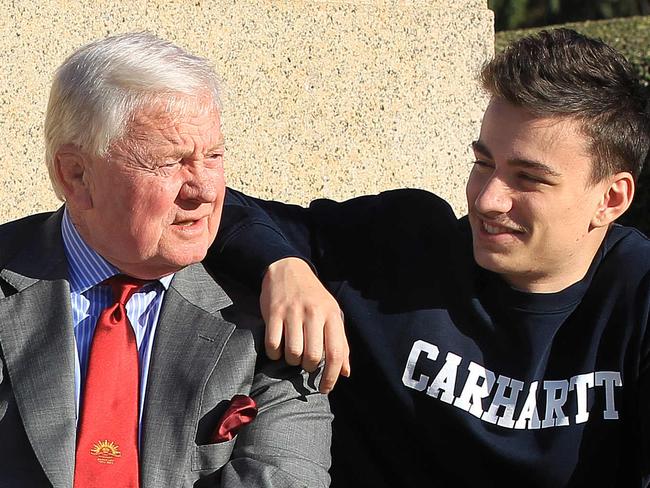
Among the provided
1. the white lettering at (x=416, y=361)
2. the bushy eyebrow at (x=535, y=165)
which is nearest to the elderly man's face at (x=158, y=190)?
the white lettering at (x=416, y=361)

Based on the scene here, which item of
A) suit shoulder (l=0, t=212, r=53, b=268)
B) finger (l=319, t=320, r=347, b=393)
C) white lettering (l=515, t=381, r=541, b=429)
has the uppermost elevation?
suit shoulder (l=0, t=212, r=53, b=268)

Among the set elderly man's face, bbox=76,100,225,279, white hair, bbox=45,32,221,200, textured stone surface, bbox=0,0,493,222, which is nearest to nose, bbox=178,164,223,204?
Result: elderly man's face, bbox=76,100,225,279

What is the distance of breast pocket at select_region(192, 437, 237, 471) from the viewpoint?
275 cm

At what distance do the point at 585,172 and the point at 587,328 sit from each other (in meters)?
0.40

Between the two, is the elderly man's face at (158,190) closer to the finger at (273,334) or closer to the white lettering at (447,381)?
the finger at (273,334)

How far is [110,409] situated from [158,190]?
525 millimetres

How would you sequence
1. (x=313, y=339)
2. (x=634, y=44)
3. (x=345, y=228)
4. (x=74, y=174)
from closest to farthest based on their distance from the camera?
1. (x=313, y=339)
2. (x=74, y=174)
3. (x=345, y=228)
4. (x=634, y=44)

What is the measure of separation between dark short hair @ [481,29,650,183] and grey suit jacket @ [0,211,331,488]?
35.4 inches

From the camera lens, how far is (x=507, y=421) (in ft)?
9.78

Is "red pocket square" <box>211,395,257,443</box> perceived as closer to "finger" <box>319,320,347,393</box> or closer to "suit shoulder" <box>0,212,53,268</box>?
"finger" <box>319,320,347,393</box>

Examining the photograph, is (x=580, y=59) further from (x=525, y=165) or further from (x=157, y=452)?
(x=157, y=452)

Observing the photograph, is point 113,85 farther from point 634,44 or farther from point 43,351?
point 634,44

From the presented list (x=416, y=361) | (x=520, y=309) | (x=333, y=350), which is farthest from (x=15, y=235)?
(x=520, y=309)

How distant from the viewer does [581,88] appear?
2994mm
